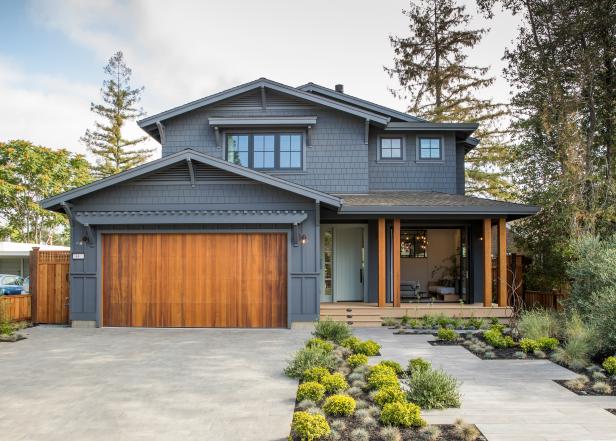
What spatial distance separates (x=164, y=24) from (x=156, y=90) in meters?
20.6

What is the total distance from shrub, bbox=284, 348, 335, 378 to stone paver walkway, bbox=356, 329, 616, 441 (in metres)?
1.54

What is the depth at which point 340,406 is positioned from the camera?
5.03m

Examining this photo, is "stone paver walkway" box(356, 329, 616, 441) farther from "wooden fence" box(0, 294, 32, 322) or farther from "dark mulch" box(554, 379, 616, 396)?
"wooden fence" box(0, 294, 32, 322)

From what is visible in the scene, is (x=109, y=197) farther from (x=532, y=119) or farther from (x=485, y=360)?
(x=532, y=119)

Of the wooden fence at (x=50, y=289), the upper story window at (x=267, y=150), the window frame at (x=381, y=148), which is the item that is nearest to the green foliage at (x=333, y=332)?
the upper story window at (x=267, y=150)

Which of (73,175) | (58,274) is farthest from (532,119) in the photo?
(73,175)

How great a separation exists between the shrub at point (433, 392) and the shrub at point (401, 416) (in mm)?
547

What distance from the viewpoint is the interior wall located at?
1512 cm

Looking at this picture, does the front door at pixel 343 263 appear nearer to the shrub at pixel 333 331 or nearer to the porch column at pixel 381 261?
the porch column at pixel 381 261

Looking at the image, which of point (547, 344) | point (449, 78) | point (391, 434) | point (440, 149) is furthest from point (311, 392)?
point (449, 78)

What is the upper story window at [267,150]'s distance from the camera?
1362 centimetres

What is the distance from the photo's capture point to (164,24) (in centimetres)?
1645

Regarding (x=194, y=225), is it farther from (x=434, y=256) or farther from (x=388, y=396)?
(x=434, y=256)

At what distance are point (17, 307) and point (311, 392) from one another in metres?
9.30
